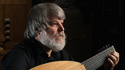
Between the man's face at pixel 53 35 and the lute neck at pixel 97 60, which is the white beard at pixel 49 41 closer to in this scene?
the man's face at pixel 53 35

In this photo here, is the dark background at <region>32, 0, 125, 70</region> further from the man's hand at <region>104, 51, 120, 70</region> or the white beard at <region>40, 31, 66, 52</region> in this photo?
the white beard at <region>40, 31, 66, 52</region>

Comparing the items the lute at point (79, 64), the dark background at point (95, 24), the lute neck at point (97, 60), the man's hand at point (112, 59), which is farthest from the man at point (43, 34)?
the dark background at point (95, 24)

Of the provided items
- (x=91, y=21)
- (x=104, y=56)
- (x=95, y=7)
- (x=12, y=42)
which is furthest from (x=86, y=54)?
(x=104, y=56)

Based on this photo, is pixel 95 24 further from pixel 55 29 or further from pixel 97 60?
pixel 55 29

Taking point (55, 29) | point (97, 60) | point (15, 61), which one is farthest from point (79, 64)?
point (15, 61)

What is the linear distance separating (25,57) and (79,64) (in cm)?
40

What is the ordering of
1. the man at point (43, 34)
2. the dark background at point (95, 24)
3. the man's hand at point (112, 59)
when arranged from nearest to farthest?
1. the man at point (43, 34)
2. the man's hand at point (112, 59)
3. the dark background at point (95, 24)

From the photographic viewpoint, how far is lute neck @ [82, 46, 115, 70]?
5.27ft

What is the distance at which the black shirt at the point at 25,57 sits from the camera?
1.35 meters

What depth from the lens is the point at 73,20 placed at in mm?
3135

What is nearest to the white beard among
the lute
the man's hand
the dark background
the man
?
the man

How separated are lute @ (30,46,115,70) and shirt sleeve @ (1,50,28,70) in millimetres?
87

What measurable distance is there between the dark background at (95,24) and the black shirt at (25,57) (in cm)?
136

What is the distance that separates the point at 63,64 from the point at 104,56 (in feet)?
1.34
